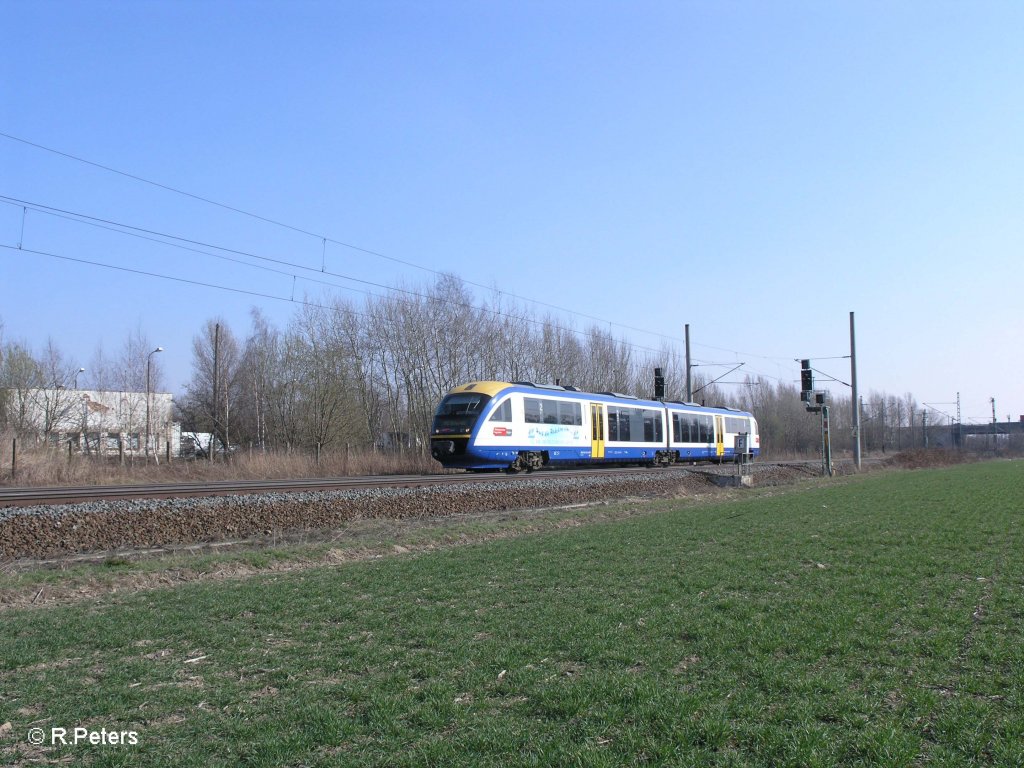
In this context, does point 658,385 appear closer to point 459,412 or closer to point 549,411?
point 549,411

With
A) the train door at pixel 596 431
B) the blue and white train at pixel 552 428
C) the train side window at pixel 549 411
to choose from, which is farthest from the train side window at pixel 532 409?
the train door at pixel 596 431

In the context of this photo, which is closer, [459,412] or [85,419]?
[459,412]

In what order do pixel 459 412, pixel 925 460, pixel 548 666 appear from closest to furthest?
pixel 548 666, pixel 459 412, pixel 925 460

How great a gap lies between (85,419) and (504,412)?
80.9ft

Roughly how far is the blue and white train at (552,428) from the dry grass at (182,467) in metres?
5.48

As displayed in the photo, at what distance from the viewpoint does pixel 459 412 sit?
2719 centimetres

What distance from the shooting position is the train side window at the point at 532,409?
28500 millimetres

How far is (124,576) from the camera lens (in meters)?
10.3

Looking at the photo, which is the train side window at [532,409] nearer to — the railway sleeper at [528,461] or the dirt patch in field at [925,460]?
the railway sleeper at [528,461]

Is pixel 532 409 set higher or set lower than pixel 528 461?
higher

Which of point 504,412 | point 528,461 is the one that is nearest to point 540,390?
point 504,412

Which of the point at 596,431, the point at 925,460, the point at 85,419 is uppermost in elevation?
the point at 85,419

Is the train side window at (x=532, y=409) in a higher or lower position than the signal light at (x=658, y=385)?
lower

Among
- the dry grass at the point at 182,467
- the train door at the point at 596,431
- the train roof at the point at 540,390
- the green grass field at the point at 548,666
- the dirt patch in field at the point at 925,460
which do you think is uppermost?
the train roof at the point at 540,390
